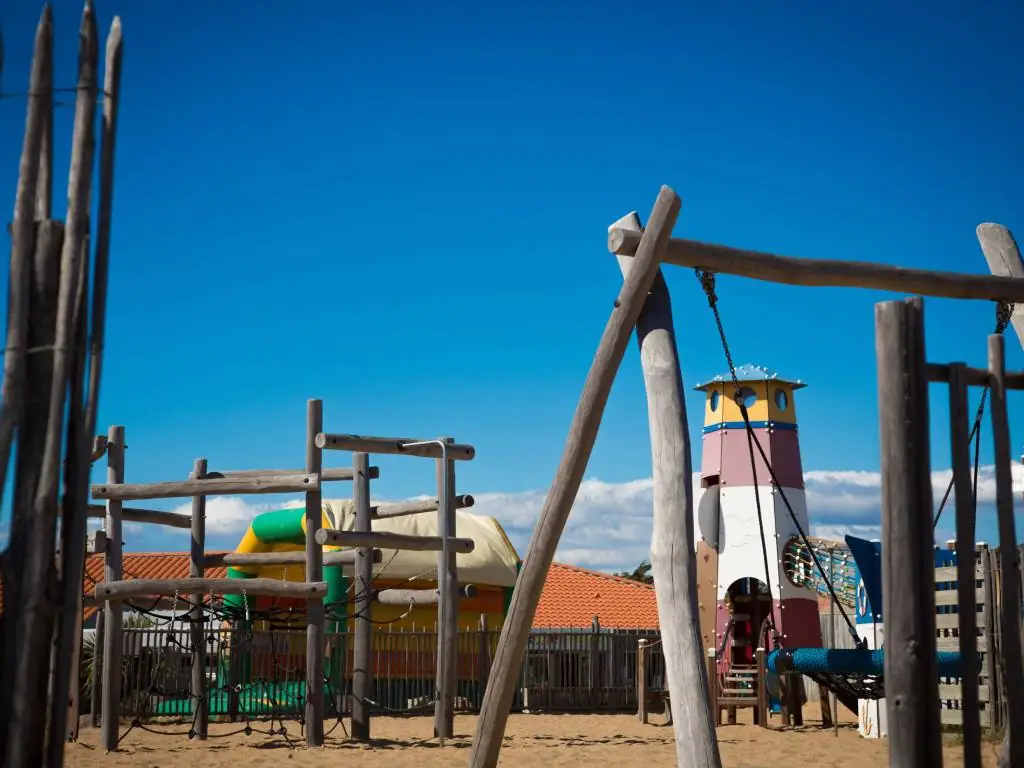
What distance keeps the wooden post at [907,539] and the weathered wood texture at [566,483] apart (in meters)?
1.82

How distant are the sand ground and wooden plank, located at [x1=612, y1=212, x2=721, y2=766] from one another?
3.44m

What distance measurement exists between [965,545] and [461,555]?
14839 millimetres

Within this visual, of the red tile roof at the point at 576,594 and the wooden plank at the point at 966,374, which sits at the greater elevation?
the wooden plank at the point at 966,374

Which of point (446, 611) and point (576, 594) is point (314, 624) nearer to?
point (446, 611)

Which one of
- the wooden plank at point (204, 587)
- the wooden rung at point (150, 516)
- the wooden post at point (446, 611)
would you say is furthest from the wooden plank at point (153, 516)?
the wooden post at point (446, 611)

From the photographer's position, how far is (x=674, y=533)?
691 centimetres

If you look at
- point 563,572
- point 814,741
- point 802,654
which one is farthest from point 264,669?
point 563,572

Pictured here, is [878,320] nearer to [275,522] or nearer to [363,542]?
[363,542]

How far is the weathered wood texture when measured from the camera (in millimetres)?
7246

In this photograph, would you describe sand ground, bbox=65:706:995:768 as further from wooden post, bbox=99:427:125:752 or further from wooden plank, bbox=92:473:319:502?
wooden plank, bbox=92:473:319:502

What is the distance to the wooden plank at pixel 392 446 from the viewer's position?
38.3ft

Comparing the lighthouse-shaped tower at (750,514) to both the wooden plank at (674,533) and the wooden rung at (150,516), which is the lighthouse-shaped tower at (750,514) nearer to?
the wooden rung at (150,516)

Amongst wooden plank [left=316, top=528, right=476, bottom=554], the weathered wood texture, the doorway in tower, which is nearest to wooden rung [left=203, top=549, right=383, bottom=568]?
wooden plank [left=316, top=528, right=476, bottom=554]

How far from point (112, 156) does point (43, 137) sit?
303mm
